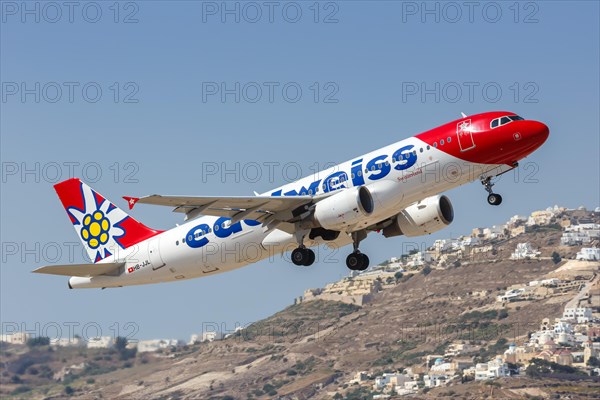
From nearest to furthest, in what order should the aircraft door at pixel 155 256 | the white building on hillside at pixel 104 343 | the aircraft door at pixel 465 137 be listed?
the aircraft door at pixel 465 137
the aircraft door at pixel 155 256
the white building on hillside at pixel 104 343

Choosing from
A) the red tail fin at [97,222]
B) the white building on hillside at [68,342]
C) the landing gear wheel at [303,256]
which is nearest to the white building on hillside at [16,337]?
the white building on hillside at [68,342]

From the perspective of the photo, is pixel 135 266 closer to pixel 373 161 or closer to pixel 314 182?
pixel 314 182

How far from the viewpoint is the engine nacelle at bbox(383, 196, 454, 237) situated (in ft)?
182

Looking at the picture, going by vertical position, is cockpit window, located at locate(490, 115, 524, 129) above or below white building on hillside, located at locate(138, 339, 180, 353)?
above

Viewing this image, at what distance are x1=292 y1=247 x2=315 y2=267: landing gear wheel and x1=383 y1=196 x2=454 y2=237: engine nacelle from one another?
5.61 m

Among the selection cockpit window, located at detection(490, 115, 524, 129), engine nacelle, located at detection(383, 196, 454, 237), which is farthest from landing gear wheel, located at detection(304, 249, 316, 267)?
cockpit window, located at detection(490, 115, 524, 129)

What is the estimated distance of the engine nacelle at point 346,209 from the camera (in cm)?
4962

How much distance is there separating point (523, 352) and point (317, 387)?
38393 mm

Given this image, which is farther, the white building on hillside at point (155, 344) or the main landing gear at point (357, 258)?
the white building on hillside at point (155, 344)

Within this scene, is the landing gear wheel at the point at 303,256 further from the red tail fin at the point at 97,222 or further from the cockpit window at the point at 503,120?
the cockpit window at the point at 503,120

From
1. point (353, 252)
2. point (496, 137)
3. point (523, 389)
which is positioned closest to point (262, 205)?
point (353, 252)

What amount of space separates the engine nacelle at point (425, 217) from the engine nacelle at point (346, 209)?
18.3ft

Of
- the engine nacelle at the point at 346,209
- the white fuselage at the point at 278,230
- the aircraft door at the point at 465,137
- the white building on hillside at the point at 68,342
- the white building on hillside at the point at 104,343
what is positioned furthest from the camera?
the white building on hillside at the point at 104,343

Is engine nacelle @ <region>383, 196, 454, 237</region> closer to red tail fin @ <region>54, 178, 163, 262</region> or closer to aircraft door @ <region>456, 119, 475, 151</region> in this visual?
aircraft door @ <region>456, 119, 475, 151</region>
